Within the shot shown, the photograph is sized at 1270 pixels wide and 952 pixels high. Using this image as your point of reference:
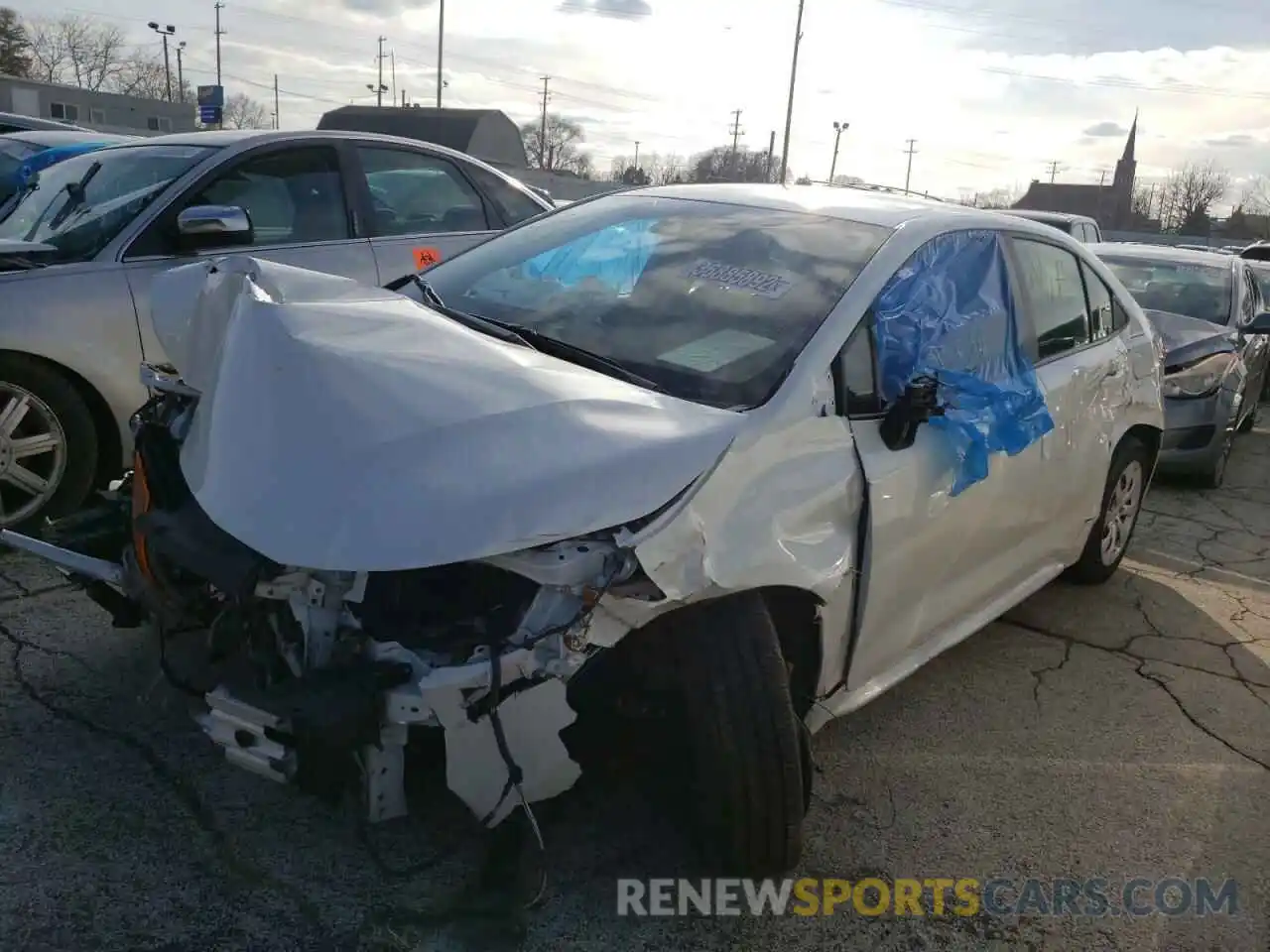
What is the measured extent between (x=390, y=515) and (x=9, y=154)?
8005mm

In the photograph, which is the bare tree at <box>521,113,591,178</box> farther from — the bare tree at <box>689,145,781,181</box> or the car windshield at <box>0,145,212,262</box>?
the car windshield at <box>0,145,212,262</box>

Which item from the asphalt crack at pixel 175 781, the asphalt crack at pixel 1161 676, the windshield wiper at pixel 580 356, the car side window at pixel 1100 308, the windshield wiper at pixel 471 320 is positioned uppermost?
the car side window at pixel 1100 308

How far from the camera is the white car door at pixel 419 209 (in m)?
5.39

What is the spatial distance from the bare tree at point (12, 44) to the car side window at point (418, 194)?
64.0 metres

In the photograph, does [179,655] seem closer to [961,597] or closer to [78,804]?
[78,804]

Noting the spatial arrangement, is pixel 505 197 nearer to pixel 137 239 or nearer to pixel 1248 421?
pixel 137 239

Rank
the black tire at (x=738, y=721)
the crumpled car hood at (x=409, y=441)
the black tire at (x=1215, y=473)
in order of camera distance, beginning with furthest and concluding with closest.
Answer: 1. the black tire at (x=1215, y=473)
2. the black tire at (x=738, y=721)
3. the crumpled car hood at (x=409, y=441)

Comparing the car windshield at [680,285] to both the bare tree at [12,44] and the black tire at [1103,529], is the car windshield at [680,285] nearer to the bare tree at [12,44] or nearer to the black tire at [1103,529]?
the black tire at [1103,529]

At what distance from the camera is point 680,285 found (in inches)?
126

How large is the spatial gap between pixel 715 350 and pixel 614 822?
4.28 ft

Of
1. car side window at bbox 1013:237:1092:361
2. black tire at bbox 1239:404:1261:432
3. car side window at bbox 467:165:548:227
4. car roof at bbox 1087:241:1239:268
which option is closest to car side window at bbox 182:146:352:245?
car side window at bbox 467:165:548:227

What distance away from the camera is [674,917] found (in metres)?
2.52

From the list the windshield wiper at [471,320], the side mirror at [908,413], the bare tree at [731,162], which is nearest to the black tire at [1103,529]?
the side mirror at [908,413]

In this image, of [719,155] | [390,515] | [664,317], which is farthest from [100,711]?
[719,155]
